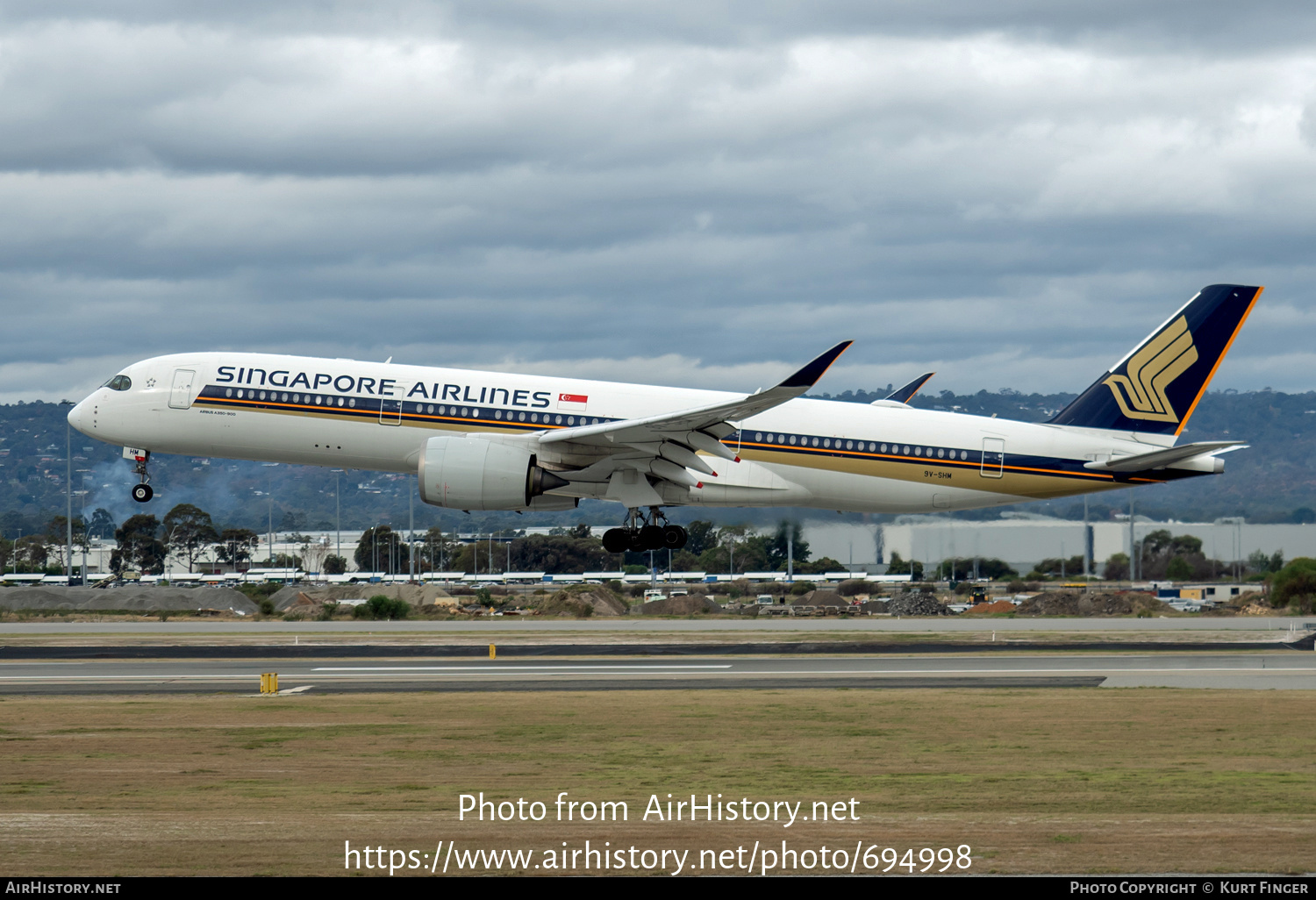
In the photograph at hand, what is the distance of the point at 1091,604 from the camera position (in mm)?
66688

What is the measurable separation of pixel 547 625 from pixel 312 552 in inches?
4082

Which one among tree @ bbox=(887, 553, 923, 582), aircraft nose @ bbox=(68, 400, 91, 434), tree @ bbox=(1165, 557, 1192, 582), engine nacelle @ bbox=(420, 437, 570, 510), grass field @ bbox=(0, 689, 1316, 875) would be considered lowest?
grass field @ bbox=(0, 689, 1316, 875)

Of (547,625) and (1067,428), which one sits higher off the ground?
(1067,428)

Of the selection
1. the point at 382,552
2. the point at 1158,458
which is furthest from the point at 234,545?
the point at 1158,458

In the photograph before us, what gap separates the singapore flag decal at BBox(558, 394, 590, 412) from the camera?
3525cm

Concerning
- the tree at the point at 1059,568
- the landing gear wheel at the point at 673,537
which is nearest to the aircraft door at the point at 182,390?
the landing gear wheel at the point at 673,537

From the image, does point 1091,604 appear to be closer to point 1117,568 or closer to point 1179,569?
point 1117,568

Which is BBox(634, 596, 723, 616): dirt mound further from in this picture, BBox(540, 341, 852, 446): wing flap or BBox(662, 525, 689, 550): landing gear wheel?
BBox(540, 341, 852, 446): wing flap

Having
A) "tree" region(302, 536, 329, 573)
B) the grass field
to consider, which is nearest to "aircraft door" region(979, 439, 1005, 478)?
the grass field

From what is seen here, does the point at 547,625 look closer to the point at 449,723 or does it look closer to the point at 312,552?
the point at 449,723

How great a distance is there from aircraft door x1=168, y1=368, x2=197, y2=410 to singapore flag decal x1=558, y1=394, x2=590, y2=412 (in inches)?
399

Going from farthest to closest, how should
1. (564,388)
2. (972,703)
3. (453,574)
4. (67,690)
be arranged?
(453,574) → (564,388) → (67,690) → (972,703)
